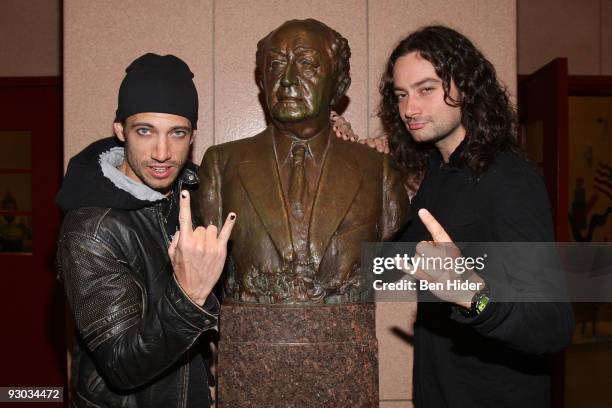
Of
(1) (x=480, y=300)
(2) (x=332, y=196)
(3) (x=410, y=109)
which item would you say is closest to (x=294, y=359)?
(2) (x=332, y=196)

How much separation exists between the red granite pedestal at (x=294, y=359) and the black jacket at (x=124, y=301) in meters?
0.15

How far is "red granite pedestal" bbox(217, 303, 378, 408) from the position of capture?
213 centimetres

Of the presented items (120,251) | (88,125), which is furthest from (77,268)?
(88,125)

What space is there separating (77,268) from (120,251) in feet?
0.48

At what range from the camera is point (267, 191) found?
7.41ft

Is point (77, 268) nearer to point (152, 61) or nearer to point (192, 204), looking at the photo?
point (192, 204)

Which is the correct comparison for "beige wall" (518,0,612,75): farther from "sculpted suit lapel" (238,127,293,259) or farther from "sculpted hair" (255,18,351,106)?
"sculpted suit lapel" (238,127,293,259)

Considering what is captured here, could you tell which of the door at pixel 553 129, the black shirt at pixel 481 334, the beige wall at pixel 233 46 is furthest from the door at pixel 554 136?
the black shirt at pixel 481 334

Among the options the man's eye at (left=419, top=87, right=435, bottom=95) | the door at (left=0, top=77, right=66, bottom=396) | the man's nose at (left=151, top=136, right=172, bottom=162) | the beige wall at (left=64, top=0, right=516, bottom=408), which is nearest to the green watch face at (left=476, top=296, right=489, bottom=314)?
the man's eye at (left=419, top=87, right=435, bottom=95)

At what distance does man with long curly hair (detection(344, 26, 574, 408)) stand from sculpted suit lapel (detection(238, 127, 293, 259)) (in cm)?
51

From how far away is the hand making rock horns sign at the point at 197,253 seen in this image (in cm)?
161

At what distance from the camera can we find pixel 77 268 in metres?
1.89

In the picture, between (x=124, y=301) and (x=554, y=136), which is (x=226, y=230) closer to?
(x=124, y=301)

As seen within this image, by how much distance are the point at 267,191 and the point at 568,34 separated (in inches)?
Answer: 150
